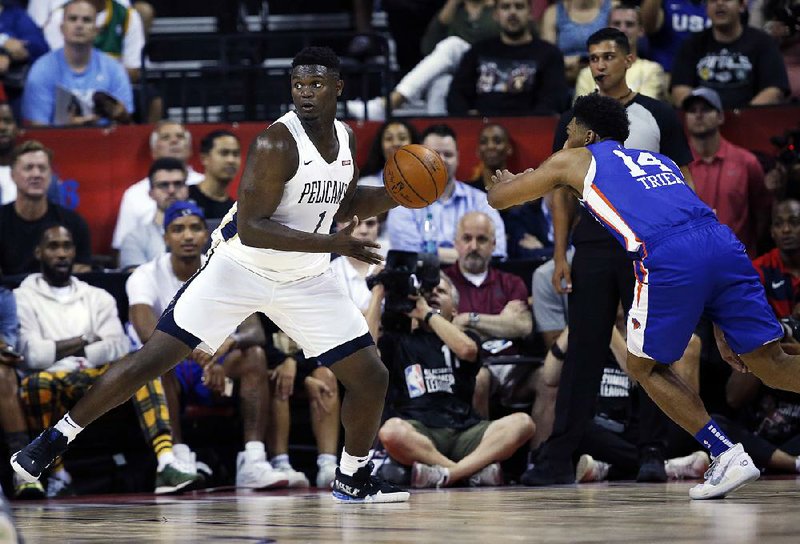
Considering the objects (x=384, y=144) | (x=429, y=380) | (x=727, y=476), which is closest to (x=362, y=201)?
(x=429, y=380)

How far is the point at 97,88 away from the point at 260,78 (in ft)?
4.65

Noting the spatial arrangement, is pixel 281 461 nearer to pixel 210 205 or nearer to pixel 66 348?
pixel 66 348

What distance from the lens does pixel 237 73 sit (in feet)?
35.4

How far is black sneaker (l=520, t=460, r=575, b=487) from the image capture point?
6.60 meters

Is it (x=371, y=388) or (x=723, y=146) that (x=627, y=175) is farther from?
(x=723, y=146)

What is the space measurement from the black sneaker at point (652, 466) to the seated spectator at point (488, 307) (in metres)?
1.05

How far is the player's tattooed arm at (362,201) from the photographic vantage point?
5.75 metres

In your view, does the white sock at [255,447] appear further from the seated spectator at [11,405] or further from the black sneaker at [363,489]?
the black sneaker at [363,489]

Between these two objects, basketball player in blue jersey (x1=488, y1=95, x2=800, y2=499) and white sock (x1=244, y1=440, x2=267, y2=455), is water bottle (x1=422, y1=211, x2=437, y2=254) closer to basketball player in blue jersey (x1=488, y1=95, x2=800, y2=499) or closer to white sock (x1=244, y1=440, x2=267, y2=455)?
white sock (x1=244, y1=440, x2=267, y2=455)

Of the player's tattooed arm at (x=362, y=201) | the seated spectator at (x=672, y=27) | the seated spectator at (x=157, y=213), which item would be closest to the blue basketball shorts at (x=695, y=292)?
the player's tattooed arm at (x=362, y=201)

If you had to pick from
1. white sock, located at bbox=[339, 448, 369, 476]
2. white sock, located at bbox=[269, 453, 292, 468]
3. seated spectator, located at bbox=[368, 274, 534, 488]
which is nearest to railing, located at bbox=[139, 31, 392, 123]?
seated spectator, located at bbox=[368, 274, 534, 488]

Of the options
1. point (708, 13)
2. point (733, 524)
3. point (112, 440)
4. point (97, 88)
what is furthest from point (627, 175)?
point (97, 88)

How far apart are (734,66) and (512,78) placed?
5.52 ft

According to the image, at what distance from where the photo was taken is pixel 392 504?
5539mm
